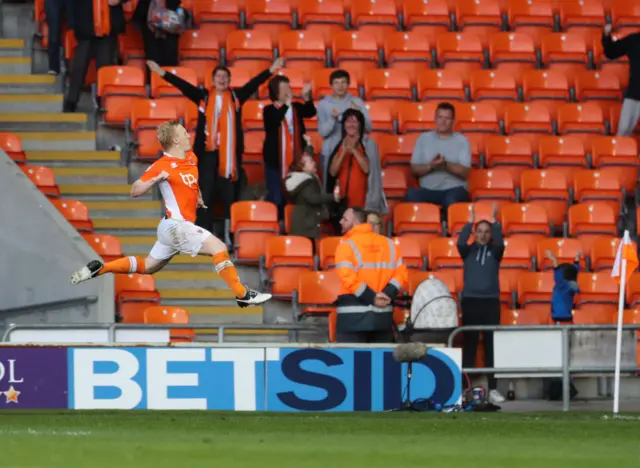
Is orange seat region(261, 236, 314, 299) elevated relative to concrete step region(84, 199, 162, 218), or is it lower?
lower

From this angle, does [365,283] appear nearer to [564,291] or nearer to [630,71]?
[564,291]

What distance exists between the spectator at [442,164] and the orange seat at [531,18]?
3.59m

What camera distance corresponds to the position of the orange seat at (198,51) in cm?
1883

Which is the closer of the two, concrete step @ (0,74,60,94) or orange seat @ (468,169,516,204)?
orange seat @ (468,169,516,204)

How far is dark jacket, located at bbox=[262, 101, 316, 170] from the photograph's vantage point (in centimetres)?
1664

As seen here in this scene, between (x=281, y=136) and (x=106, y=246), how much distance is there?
7.24 ft

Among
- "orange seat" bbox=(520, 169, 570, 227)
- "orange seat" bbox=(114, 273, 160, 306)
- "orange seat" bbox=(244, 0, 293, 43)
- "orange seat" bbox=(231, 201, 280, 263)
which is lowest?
"orange seat" bbox=(114, 273, 160, 306)

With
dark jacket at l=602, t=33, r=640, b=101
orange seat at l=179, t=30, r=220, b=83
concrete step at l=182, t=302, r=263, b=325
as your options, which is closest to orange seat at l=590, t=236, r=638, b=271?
dark jacket at l=602, t=33, r=640, b=101

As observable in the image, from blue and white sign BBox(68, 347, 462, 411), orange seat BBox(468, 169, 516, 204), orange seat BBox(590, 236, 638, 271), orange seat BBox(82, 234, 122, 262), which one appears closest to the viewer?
blue and white sign BBox(68, 347, 462, 411)

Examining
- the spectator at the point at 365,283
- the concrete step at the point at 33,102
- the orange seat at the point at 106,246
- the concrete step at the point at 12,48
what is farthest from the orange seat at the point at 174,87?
the spectator at the point at 365,283

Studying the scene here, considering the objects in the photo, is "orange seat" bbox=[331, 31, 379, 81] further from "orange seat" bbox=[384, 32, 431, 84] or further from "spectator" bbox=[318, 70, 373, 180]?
"spectator" bbox=[318, 70, 373, 180]

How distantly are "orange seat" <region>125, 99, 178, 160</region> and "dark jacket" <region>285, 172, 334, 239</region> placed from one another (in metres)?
1.85

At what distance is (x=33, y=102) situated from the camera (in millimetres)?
17984

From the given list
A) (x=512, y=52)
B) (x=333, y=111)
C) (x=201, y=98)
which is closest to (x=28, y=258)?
(x=201, y=98)
